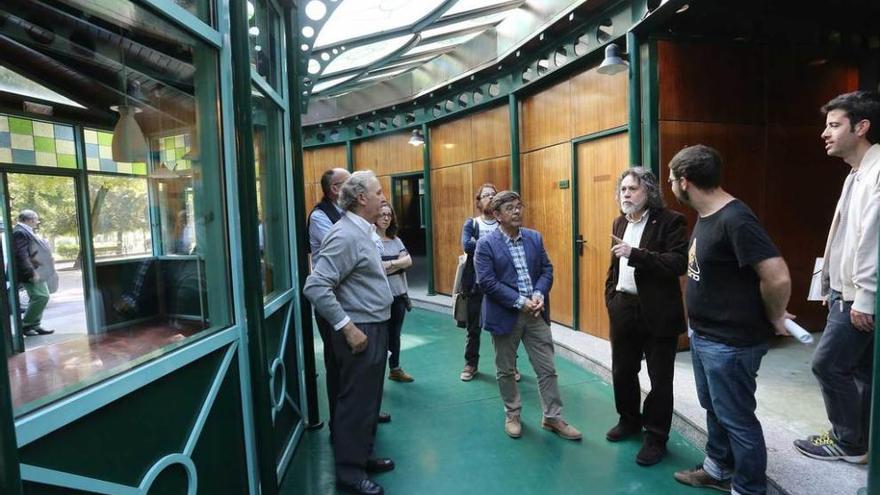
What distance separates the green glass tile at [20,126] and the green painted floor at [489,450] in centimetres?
223

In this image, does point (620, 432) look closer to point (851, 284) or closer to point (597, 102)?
point (851, 284)

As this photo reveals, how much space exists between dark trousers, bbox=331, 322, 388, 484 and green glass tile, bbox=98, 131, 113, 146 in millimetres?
1572

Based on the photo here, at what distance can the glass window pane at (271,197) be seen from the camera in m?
2.79

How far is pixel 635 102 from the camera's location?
386 centimetres

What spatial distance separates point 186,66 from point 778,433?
3429 mm

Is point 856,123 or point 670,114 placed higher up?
point 670,114

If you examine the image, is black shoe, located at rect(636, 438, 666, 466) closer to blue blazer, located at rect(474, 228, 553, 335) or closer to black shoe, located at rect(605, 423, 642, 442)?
black shoe, located at rect(605, 423, 642, 442)

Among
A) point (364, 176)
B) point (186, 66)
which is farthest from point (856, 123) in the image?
point (186, 66)

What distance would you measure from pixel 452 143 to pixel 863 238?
5531mm

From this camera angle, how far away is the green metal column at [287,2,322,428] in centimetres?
311

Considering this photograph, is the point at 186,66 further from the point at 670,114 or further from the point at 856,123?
the point at 670,114

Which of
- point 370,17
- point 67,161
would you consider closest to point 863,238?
point 67,161

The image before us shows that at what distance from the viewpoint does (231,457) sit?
2031 millimetres

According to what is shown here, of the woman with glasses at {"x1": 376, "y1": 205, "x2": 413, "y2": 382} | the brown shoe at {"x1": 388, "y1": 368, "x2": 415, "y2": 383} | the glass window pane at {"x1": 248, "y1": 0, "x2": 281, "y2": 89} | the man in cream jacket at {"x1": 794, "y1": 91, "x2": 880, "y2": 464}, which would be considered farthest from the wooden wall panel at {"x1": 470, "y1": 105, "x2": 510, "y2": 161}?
the man in cream jacket at {"x1": 794, "y1": 91, "x2": 880, "y2": 464}
